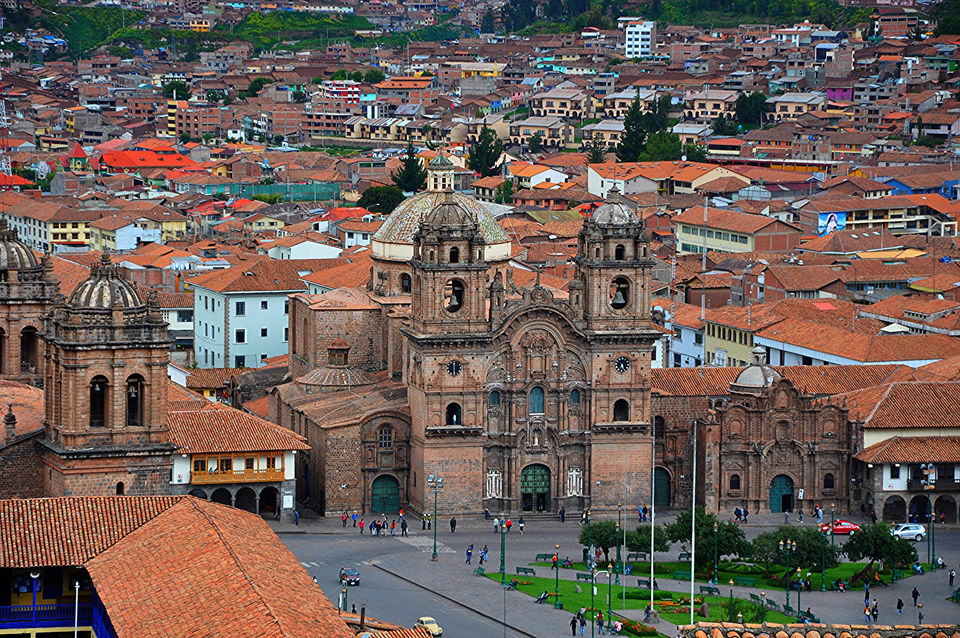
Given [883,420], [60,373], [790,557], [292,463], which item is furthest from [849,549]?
[60,373]

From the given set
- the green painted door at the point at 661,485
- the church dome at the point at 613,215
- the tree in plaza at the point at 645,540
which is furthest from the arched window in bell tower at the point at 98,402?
the green painted door at the point at 661,485

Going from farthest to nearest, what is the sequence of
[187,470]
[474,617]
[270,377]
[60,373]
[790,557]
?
[270,377], [187,470], [790,557], [474,617], [60,373]

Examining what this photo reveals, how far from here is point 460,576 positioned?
86312 millimetres

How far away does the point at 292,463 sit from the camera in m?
95.1

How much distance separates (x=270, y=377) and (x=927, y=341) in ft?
112

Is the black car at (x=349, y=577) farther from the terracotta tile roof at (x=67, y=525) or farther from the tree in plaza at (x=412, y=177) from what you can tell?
the tree in plaza at (x=412, y=177)

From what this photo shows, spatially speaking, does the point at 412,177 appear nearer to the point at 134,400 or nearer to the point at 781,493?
the point at 781,493

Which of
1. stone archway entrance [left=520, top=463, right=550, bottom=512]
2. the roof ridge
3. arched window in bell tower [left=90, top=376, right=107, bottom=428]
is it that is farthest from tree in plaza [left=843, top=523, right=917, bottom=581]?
the roof ridge

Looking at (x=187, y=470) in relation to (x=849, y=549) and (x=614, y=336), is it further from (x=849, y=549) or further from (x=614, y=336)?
(x=849, y=549)

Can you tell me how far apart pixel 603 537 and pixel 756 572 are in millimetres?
6221

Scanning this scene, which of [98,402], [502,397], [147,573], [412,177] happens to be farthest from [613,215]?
[412,177]

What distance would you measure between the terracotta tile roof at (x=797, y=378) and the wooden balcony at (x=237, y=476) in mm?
18243


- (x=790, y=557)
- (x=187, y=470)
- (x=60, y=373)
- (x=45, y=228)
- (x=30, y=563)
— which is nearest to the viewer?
(x=30, y=563)

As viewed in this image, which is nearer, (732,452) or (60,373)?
(60,373)
